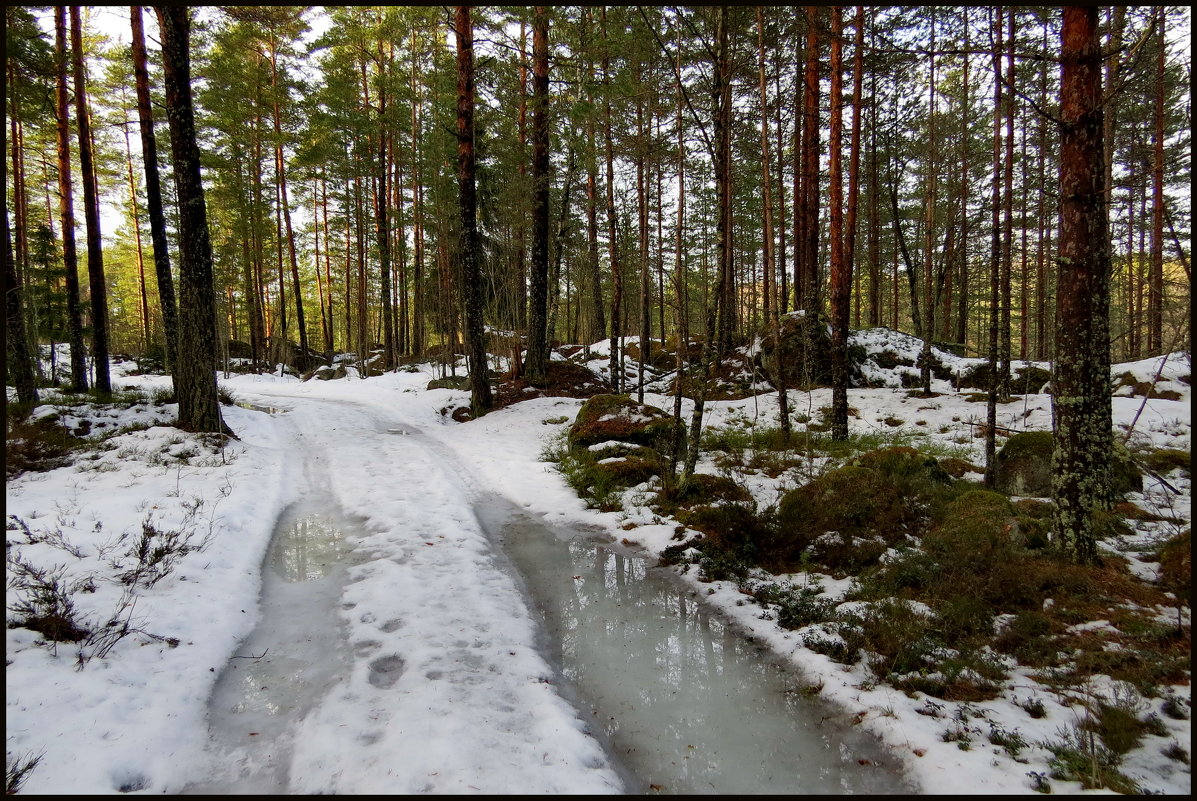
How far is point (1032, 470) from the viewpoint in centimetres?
713

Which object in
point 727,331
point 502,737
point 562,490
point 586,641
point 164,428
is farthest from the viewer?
point 727,331

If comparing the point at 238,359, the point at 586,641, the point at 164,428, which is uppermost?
the point at 238,359

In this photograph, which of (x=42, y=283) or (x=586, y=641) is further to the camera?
(x=42, y=283)

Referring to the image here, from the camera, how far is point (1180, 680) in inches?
126

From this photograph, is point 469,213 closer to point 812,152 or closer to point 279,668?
point 812,152

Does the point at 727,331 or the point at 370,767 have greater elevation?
the point at 727,331

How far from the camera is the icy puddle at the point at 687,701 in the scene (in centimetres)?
294

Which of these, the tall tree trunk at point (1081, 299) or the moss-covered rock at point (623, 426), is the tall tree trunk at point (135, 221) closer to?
the moss-covered rock at point (623, 426)

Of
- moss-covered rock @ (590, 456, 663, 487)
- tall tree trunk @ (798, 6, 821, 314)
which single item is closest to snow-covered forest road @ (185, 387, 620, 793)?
moss-covered rock @ (590, 456, 663, 487)

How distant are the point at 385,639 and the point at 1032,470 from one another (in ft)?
28.6

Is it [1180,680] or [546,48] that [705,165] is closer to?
[546,48]

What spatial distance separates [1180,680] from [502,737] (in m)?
4.43

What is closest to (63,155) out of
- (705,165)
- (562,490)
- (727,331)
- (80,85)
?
(80,85)

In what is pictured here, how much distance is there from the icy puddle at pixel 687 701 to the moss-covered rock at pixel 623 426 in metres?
4.32
